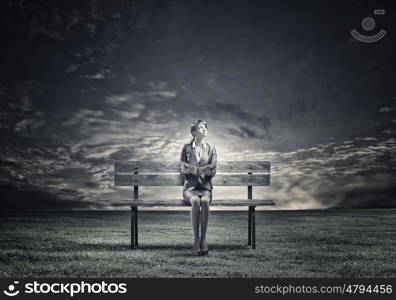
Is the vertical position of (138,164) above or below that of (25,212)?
above

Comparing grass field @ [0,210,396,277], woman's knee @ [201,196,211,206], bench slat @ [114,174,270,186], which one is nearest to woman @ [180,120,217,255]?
woman's knee @ [201,196,211,206]

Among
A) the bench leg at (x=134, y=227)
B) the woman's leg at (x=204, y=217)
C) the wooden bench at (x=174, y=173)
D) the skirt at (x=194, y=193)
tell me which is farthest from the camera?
A: the wooden bench at (x=174, y=173)

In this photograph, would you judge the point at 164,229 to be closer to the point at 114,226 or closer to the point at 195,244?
the point at 114,226

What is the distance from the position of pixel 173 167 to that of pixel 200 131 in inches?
39.8

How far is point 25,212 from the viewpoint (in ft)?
46.1

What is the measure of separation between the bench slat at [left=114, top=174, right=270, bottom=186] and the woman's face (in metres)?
0.96

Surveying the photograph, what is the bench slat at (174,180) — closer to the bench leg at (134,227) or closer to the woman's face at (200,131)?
the bench leg at (134,227)

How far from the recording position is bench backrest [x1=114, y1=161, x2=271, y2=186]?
310 inches

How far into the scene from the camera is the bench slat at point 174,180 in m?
7.86

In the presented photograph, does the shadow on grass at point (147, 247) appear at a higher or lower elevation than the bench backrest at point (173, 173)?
lower

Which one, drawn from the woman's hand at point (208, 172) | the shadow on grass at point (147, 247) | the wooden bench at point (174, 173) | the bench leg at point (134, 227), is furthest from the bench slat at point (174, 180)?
the shadow on grass at point (147, 247)

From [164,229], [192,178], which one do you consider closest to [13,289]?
[192,178]

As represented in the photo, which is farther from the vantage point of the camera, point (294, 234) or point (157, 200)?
point (294, 234)

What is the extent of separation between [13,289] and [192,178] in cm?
326
